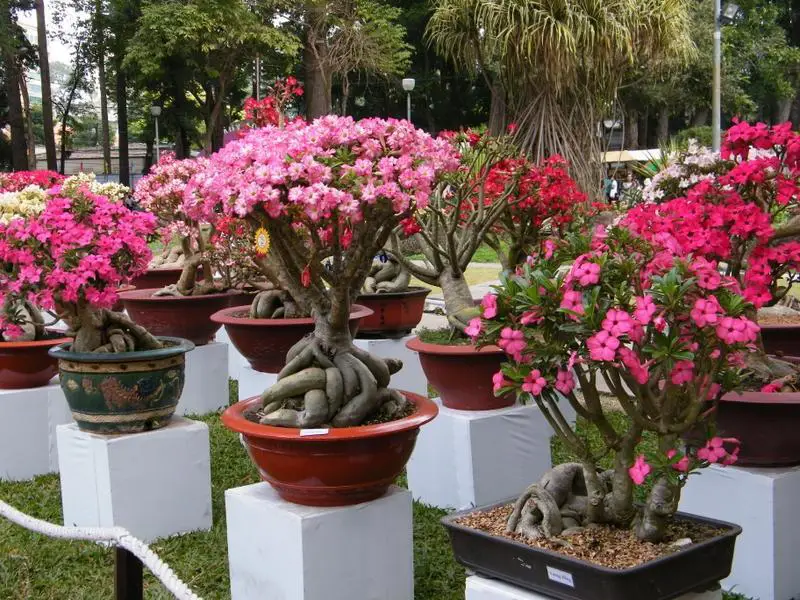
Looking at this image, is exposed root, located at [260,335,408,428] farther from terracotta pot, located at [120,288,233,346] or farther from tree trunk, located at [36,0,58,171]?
tree trunk, located at [36,0,58,171]

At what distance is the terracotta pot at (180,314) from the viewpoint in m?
6.35

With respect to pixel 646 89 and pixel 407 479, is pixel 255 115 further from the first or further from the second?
pixel 646 89

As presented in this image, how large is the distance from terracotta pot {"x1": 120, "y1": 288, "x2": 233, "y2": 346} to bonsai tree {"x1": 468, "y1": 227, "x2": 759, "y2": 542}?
13.3 feet

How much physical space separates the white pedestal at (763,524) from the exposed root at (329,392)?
118cm

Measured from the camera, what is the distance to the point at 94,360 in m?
4.02

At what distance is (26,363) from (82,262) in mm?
1227

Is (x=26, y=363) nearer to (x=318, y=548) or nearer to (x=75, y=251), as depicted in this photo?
(x=75, y=251)

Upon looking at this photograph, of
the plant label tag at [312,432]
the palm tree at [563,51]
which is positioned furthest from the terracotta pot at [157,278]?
the palm tree at [563,51]

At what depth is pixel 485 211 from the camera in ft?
18.1

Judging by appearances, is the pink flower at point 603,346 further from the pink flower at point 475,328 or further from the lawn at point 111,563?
the lawn at point 111,563

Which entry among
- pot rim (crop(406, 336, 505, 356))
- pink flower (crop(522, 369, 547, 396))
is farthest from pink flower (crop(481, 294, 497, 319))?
pot rim (crop(406, 336, 505, 356))

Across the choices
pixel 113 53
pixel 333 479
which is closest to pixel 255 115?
pixel 333 479

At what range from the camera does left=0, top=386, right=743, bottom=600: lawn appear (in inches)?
139

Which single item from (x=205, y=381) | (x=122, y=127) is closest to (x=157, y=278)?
(x=205, y=381)
